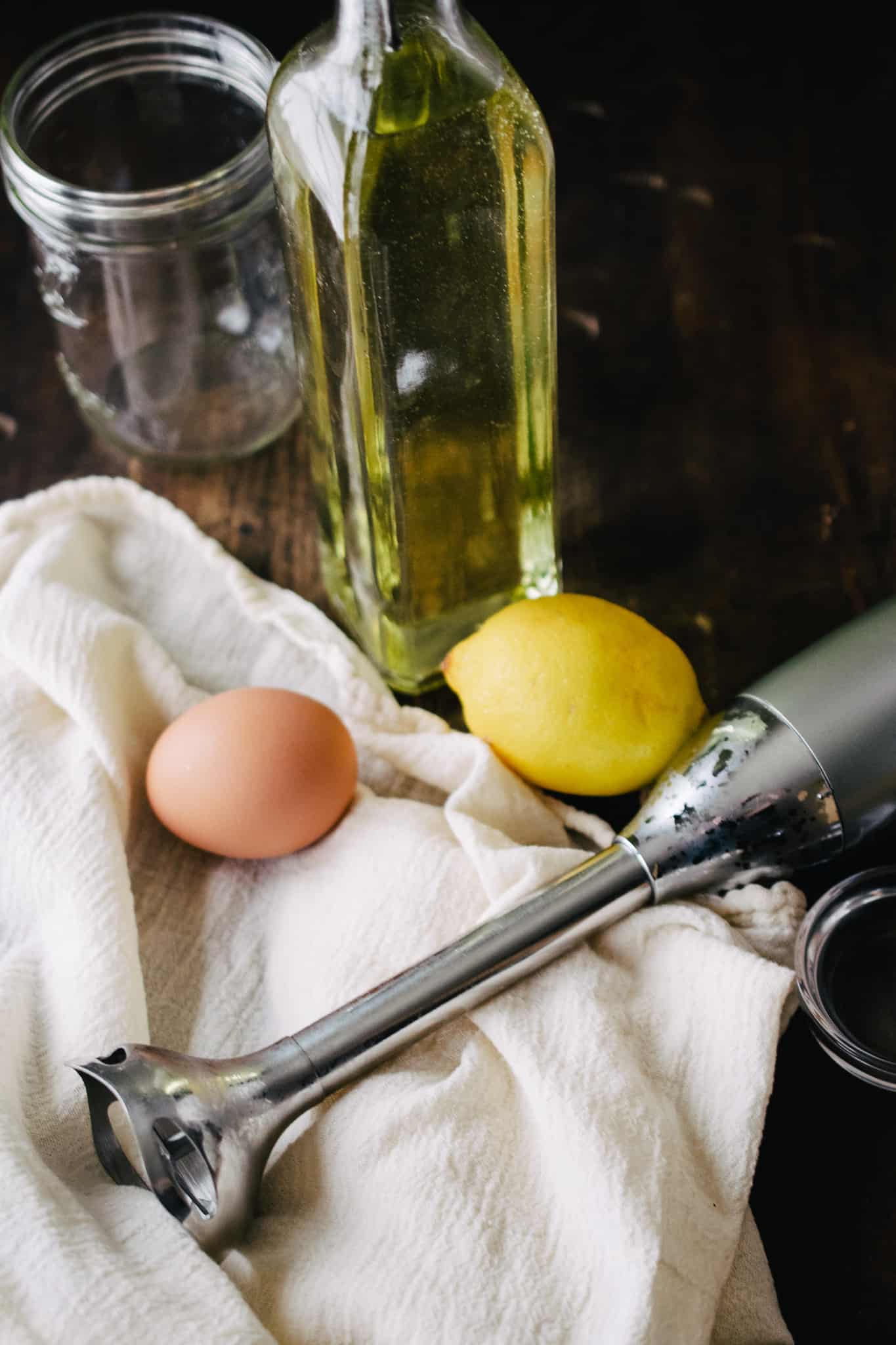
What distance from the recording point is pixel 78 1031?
50cm

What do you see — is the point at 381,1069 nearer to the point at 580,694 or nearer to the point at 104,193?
the point at 580,694

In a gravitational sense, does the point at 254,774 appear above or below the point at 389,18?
below

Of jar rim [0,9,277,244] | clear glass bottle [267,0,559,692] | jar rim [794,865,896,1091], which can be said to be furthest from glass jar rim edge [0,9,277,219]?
jar rim [794,865,896,1091]

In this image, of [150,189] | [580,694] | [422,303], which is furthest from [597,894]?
[150,189]

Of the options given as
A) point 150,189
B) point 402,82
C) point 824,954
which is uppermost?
point 402,82

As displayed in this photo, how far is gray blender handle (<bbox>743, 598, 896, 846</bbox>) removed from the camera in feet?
1.72

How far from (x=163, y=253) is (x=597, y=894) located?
363mm

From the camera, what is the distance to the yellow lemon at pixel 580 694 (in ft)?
1.83

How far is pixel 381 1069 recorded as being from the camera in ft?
1.65

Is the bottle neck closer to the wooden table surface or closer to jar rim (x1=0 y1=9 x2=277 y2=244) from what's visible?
jar rim (x1=0 y1=9 x2=277 y2=244)

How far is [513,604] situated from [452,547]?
37mm

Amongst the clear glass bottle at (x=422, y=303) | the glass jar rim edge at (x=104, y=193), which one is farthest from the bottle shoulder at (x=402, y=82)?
the glass jar rim edge at (x=104, y=193)

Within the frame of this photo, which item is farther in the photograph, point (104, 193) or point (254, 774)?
point (104, 193)

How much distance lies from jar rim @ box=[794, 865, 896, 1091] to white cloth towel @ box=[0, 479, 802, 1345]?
0.5 inches
